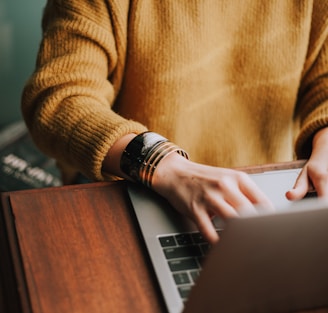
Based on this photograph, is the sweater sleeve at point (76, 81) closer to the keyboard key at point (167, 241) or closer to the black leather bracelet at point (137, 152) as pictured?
the black leather bracelet at point (137, 152)

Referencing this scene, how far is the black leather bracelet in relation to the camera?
0.70 m

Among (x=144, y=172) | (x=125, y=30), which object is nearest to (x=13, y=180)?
(x=125, y=30)

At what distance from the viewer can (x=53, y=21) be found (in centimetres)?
90

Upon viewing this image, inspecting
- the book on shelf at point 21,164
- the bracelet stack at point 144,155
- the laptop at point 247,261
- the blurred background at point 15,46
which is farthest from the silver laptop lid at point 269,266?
the blurred background at point 15,46

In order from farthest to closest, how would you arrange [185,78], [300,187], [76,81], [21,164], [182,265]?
[21,164]
[185,78]
[76,81]
[300,187]
[182,265]

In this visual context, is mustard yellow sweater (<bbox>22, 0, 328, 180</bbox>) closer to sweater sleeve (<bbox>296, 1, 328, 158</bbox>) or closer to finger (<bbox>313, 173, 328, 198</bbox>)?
sweater sleeve (<bbox>296, 1, 328, 158</bbox>)

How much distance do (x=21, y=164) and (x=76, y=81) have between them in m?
0.85

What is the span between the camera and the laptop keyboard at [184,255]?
21.7 inches

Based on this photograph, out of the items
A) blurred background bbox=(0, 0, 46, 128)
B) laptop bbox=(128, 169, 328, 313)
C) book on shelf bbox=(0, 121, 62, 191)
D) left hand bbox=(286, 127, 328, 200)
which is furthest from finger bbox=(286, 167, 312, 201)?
blurred background bbox=(0, 0, 46, 128)

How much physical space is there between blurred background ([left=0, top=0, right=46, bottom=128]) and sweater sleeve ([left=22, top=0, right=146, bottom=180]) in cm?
72

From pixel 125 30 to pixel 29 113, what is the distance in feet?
0.69

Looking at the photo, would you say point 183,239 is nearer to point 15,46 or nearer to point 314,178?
point 314,178

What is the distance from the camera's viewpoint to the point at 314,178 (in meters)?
0.72

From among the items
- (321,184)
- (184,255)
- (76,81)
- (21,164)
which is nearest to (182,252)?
(184,255)
